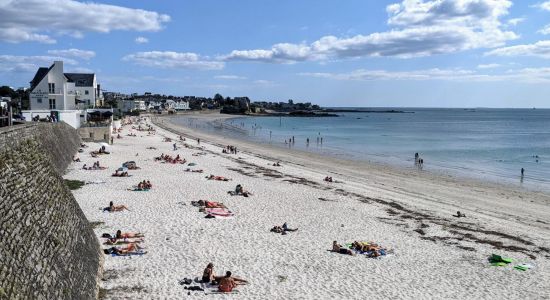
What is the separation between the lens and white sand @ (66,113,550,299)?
1401 centimetres

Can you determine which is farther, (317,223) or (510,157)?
(510,157)

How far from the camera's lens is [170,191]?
26.0 metres

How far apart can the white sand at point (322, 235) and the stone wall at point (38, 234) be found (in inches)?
56.3

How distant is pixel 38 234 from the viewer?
410 inches

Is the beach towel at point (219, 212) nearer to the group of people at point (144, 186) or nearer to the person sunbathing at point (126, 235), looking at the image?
the person sunbathing at point (126, 235)

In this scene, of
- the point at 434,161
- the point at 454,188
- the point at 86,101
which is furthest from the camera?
the point at 86,101

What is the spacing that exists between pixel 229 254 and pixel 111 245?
155 inches

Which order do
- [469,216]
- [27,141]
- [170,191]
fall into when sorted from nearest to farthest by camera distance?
1. [27,141]
2. [469,216]
3. [170,191]

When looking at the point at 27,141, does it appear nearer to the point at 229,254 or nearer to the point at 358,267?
the point at 229,254

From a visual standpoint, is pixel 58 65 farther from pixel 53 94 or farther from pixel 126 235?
pixel 126 235

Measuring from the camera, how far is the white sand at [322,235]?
1401 centimetres

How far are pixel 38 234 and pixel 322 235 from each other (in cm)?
1112

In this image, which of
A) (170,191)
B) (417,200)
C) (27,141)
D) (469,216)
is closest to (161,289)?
(27,141)

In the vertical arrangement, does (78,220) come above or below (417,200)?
above
